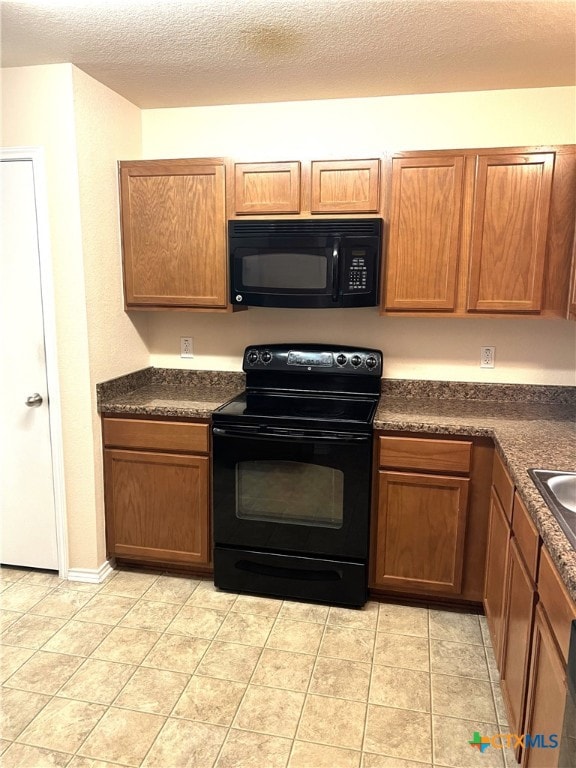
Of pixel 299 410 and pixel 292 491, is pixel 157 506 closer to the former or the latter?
pixel 292 491

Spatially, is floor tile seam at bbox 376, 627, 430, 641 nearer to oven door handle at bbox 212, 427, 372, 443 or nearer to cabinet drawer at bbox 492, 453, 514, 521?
cabinet drawer at bbox 492, 453, 514, 521

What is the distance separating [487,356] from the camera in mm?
2758

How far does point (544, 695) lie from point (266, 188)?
2216 mm

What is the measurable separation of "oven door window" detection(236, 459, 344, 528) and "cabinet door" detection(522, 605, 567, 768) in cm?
109

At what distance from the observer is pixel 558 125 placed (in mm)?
2521

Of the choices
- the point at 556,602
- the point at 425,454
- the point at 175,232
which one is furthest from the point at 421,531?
the point at 175,232

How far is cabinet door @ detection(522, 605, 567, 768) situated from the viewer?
4.01 feet

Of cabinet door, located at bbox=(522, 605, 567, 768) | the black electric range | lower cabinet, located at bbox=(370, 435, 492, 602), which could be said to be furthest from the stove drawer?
cabinet door, located at bbox=(522, 605, 567, 768)

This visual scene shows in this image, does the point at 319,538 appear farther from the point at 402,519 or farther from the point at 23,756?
the point at 23,756

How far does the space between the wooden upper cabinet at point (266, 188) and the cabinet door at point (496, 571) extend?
1.59 metres

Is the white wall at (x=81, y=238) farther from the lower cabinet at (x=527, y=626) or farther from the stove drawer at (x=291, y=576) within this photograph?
the lower cabinet at (x=527, y=626)

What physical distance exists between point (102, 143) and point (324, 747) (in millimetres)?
2650

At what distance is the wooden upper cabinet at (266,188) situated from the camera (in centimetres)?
253

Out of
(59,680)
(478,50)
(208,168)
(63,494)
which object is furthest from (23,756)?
(478,50)
